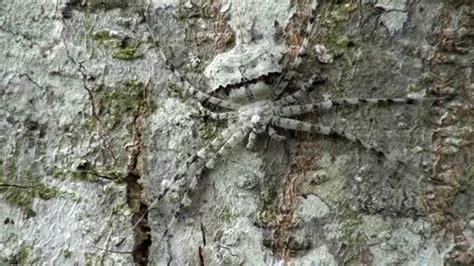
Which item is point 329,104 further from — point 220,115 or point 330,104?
point 220,115

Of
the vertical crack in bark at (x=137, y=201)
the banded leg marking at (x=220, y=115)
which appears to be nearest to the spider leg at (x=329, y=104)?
the banded leg marking at (x=220, y=115)

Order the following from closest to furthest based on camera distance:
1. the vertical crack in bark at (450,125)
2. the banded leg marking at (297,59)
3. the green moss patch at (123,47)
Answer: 1. the vertical crack in bark at (450,125)
2. the banded leg marking at (297,59)
3. the green moss patch at (123,47)

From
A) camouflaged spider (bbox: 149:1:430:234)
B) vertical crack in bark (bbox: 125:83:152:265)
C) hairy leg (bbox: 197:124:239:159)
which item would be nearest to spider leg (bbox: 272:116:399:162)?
camouflaged spider (bbox: 149:1:430:234)

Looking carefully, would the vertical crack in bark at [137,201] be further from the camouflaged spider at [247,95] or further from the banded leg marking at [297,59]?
the banded leg marking at [297,59]

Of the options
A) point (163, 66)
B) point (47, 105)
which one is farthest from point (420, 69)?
point (47, 105)

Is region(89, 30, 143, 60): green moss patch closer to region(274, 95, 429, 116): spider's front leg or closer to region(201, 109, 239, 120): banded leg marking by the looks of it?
region(201, 109, 239, 120): banded leg marking

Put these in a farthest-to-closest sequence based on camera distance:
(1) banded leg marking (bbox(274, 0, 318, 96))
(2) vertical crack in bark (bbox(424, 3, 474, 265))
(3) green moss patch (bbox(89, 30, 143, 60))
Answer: (3) green moss patch (bbox(89, 30, 143, 60)) < (1) banded leg marking (bbox(274, 0, 318, 96)) < (2) vertical crack in bark (bbox(424, 3, 474, 265))
